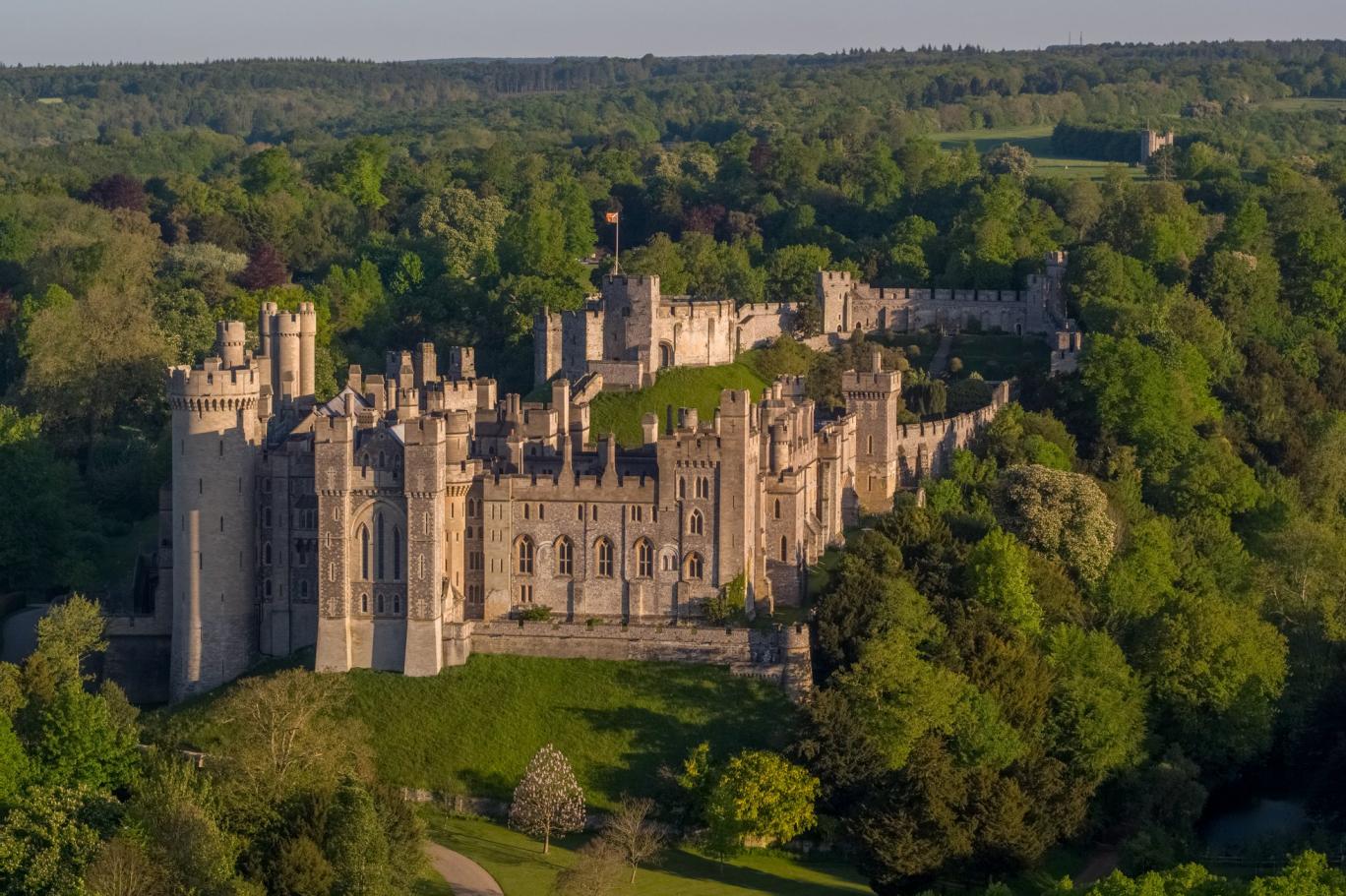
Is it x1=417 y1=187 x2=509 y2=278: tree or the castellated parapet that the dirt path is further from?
x1=417 y1=187 x2=509 y2=278: tree

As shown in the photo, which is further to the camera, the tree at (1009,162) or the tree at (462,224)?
the tree at (1009,162)

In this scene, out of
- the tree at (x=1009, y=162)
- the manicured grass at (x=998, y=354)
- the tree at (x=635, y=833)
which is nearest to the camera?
the tree at (x=635, y=833)

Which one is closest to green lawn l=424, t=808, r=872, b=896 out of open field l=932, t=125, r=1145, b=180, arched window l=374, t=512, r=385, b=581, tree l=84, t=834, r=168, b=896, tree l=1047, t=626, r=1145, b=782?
arched window l=374, t=512, r=385, b=581

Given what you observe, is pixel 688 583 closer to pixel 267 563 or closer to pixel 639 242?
pixel 267 563

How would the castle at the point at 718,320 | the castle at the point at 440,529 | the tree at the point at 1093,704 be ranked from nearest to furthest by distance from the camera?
1. the castle at the point at 440,529
2. the tree at the point at 1093,704
3. the castle at the point at 718,320

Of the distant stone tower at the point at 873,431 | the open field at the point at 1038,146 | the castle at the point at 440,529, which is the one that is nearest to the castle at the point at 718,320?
the distant stone tower at the point at 873,431

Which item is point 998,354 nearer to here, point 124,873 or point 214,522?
point 214,522

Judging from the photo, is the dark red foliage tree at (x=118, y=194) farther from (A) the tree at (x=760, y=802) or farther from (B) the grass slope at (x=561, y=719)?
(A) the tree at (x=760, y=802)
